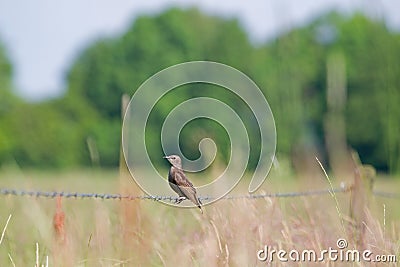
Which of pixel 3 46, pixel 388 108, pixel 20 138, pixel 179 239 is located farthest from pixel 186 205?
pixel 3 46

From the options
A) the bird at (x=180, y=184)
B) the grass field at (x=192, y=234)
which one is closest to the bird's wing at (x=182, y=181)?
the bird at (x=180, y=184)

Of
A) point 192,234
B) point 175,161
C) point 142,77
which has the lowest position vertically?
point 192,234

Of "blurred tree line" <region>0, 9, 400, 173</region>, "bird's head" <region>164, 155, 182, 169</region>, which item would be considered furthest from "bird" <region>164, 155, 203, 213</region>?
"blurred tree line" <region>0, 9, 400, 173</region>

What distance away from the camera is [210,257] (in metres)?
3.15

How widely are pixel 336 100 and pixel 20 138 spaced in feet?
142

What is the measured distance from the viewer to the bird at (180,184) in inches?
157

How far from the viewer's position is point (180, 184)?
4031 millimetres

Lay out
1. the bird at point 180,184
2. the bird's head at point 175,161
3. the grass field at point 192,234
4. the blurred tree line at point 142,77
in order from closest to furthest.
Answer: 1. the grass field at point 192,234
2. the bird at point 180,184
3. the bird's head at point 175,161
4. the blurred tree line at point 142,77

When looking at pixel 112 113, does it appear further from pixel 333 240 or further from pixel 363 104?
pixel 333 240

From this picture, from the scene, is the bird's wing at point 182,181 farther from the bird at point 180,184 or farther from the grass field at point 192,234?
the grass field at point 192,234

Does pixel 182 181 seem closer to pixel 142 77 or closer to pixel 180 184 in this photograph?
pixel 180 184

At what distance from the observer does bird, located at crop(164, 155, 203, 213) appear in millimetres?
3982

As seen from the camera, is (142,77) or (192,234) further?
(142,77)

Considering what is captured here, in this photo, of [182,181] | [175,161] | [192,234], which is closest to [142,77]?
[192,234]
